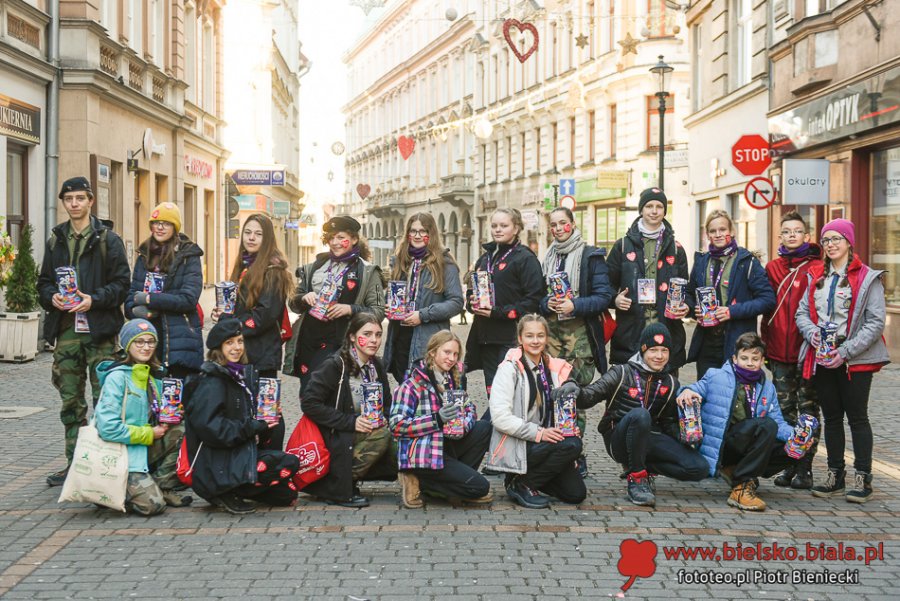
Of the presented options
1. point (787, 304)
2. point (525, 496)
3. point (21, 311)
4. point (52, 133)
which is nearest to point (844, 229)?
point (787, 304)

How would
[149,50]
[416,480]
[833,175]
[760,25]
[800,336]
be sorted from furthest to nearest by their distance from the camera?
[149,50] < [760,25] < [833,175] < [800,336] < [416,480]

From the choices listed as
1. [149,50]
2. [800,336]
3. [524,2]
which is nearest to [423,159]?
[524,2]

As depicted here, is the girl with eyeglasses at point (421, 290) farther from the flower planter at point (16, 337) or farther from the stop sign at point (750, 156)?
the stop sign at point (750, 156)

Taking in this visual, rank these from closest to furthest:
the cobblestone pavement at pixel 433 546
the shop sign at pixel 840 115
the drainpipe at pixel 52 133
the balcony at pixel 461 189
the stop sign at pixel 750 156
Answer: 1. the cobblestone pavement at pixel 433 546
2. the shop sign at pixel 840 115
3. the drainpipe at pixel 52 133
4. the stop sign at pixel 750 156
5. the balcony at pixel 461 189

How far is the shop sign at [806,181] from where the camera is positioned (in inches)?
660

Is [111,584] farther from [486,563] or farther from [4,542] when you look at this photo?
[486,563]

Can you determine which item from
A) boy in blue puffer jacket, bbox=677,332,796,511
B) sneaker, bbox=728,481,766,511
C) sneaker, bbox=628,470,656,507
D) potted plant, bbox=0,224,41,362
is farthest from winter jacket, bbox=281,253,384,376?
potted plant, bbox=0,224,41,362

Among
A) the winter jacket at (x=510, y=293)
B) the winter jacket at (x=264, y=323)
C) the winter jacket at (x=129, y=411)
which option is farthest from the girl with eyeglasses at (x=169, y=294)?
the winter jacket at (x=510, y=293)

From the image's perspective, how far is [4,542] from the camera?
624 centimetres

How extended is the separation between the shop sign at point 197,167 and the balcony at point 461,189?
1063 inches

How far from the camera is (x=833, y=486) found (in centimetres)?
748

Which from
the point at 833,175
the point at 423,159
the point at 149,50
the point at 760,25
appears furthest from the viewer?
the point at 423,159

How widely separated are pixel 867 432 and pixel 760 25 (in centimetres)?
1586

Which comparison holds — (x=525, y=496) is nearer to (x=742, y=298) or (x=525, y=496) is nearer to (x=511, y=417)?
(x=511, y=417)
